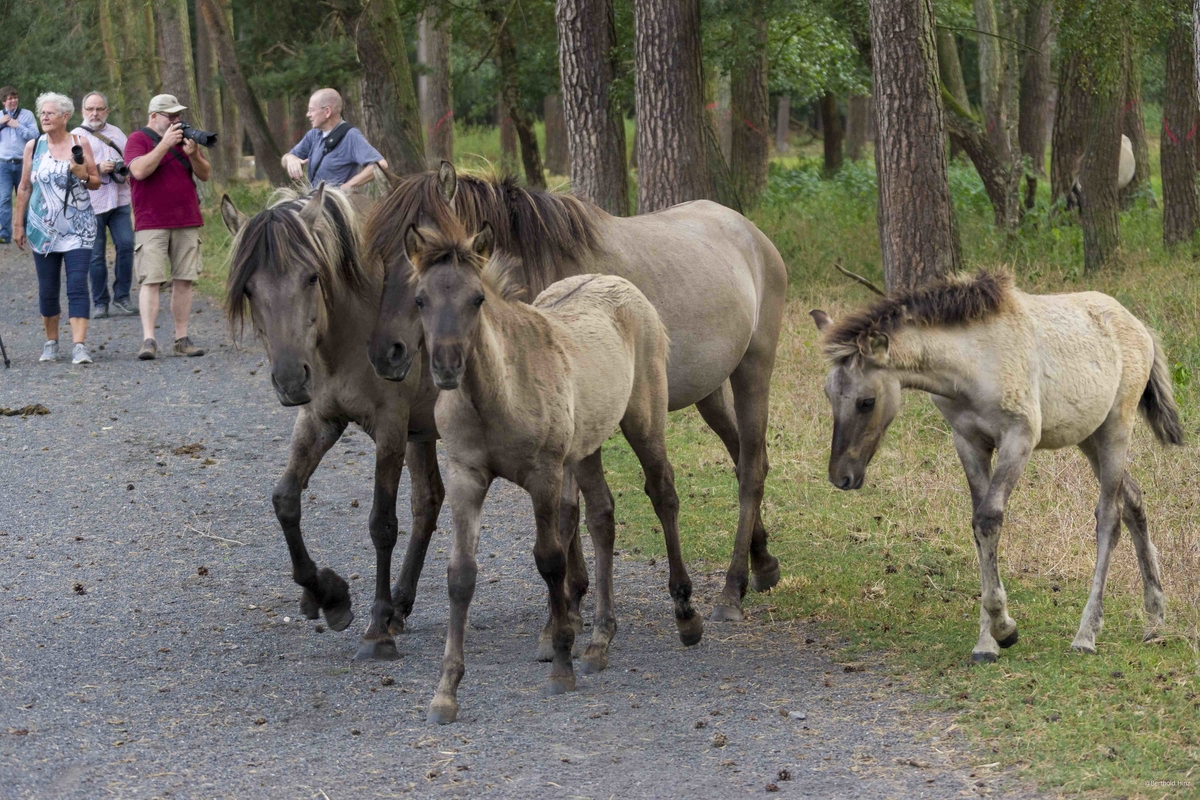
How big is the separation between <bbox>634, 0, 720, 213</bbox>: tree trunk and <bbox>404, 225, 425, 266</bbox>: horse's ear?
744 centimetres

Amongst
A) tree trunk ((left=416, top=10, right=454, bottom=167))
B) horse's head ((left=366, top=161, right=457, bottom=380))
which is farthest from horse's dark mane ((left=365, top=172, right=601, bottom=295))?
tree trunk ((left=416, top=10, right=454, bottom=167))

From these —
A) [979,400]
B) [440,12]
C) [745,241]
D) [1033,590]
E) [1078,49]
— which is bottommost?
[1033,590]

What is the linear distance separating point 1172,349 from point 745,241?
14.7ft

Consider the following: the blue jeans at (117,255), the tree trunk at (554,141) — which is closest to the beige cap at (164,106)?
the blue jeans at (117,255)

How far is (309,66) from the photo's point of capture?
1755cm

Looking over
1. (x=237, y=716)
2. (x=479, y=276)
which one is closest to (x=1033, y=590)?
(x=479, y=276)

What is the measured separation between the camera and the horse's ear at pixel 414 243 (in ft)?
15.1

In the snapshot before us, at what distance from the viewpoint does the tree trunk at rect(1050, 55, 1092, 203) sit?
1527cm

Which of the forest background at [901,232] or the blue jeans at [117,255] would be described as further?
the blue jeans at [117,255]

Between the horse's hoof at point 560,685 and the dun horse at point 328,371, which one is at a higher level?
the dun horse at point 328,371

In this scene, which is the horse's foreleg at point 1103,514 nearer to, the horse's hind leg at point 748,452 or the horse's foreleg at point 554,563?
the horse's hind leg at point 748,452

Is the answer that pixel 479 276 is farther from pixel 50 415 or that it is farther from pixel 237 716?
pixel 50 415

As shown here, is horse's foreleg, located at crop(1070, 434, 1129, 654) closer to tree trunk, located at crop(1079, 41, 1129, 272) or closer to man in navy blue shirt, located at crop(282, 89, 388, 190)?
man in navy blue shirt, located at crop(282, 89, 388, 190)

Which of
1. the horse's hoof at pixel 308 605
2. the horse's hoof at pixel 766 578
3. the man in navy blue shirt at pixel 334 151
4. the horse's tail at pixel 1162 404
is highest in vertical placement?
the man in navy blue shirt at pixel 334 151
